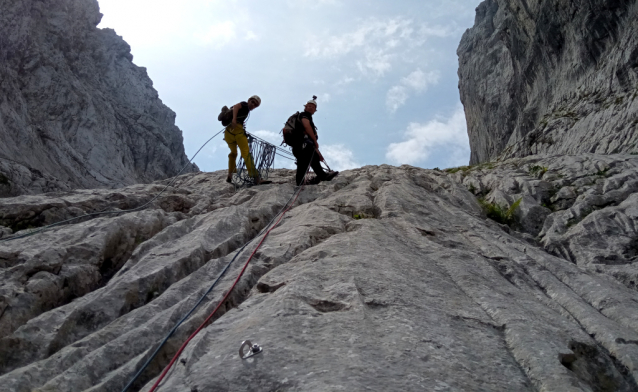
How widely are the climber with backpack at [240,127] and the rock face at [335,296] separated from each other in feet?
10.6

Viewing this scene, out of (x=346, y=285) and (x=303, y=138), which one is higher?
(x=303, y=138)

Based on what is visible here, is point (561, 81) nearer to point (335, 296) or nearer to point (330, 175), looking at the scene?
point (330, 175)

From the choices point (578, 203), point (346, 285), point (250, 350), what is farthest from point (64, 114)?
point (250, 350)

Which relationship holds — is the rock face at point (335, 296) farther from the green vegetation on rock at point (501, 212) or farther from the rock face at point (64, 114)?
the rock face at point (64, 114)

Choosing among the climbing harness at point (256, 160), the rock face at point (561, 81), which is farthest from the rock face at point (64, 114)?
the rock face at point (561, 81)

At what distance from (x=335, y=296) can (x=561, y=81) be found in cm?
2493

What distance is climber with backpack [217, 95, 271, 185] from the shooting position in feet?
42.9

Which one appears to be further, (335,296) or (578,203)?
(578,203)

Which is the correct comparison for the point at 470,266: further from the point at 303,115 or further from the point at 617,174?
the point at 303,115

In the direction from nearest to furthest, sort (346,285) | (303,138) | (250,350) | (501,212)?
(250,350) < (346,285) < (501,212) < (303,138)

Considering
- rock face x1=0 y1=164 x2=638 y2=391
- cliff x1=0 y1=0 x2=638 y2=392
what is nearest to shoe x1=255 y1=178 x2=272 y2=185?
cliff x1=0 y1=0 x2=638 y2=392

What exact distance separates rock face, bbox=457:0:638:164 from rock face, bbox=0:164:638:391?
21.3 ft

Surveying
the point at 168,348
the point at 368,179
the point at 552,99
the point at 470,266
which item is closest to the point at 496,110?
the point at 552,99

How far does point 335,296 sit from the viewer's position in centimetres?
518
